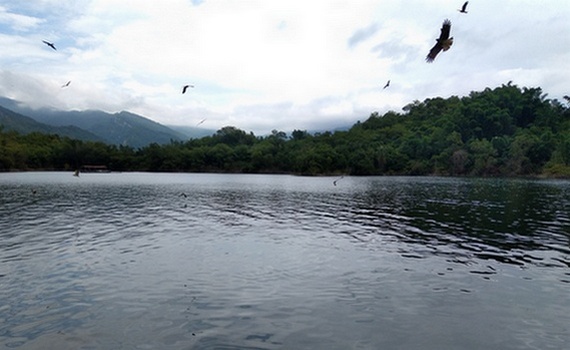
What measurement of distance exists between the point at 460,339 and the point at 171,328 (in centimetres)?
944

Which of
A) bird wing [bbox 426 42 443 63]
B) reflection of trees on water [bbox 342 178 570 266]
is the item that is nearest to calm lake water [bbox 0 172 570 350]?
reflection of trees on water [bbox 342 178 570 266]

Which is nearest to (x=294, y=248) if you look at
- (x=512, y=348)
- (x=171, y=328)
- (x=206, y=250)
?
(x=206, y=250)

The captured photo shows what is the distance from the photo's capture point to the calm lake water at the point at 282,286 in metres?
11.9

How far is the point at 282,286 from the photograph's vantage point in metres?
16.6

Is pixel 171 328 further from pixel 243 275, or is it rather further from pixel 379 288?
pixel 379 288

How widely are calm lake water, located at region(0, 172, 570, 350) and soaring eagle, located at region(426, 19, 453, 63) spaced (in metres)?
9.53

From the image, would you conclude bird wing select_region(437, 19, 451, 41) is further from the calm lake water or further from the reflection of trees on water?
the reflection of trees on water

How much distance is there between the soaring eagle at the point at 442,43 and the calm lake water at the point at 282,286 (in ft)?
31.3

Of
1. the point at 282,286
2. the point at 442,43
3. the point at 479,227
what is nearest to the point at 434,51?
the point at 442,43

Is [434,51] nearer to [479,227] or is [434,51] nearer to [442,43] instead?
[442,43]

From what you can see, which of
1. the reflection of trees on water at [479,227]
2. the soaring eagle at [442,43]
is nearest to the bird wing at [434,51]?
the soaring eagle at [442,43]

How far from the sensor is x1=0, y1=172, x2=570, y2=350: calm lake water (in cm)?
1188

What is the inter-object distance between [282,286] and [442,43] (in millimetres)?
11882

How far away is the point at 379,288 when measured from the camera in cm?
1650
